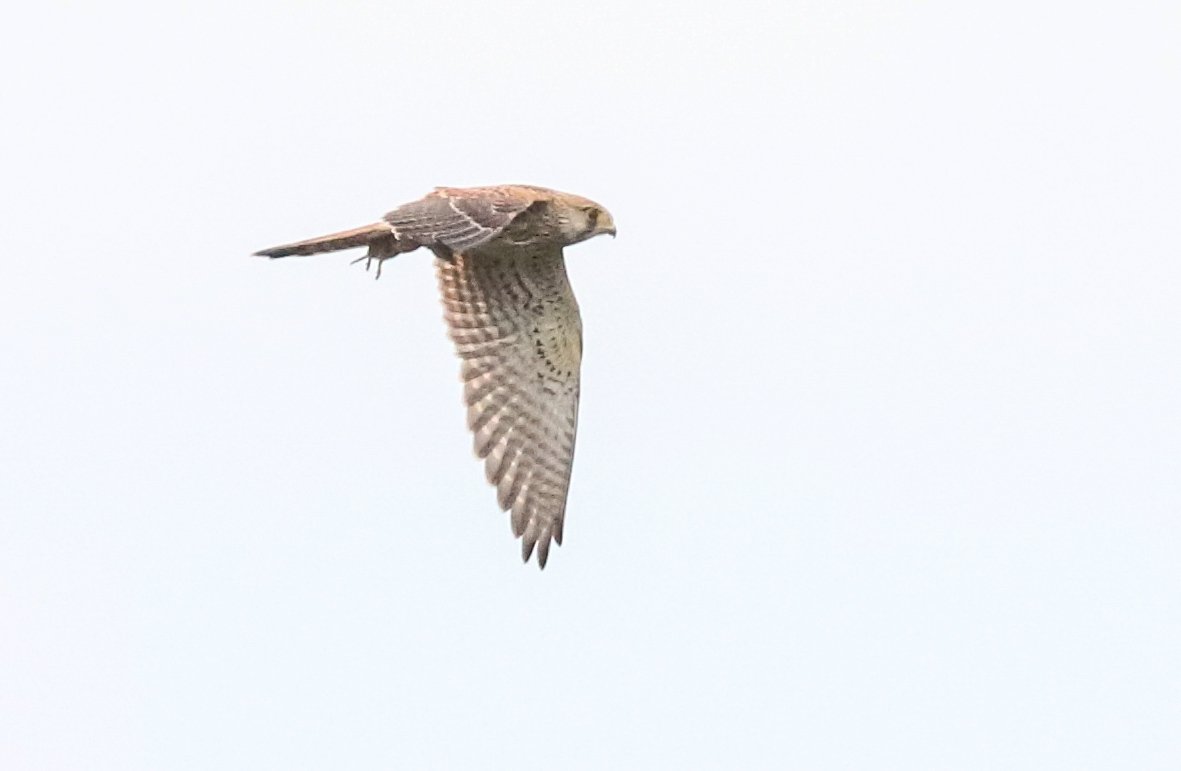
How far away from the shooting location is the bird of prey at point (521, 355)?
19.0 metres

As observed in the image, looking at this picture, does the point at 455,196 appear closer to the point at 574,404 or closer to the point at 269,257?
the point at 269,257

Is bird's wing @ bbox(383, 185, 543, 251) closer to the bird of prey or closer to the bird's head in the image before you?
the bird's head

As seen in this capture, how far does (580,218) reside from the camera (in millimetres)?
18609

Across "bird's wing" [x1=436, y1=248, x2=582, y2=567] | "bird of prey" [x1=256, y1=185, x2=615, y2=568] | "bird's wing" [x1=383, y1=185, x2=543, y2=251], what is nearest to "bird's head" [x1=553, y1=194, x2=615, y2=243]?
"bird of prey" [x1=256, y1=185, x2=615, y2=568]

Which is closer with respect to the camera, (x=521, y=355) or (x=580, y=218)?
(x=580, y=218)

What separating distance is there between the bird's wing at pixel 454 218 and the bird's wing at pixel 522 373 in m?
1.65

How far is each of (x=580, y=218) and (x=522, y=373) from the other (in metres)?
1.64

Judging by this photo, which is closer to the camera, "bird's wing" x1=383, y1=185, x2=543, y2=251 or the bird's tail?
"bird's wing" x1=383, y1=185, x2=543, y2=251

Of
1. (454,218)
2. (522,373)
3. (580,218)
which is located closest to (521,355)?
(522,373)

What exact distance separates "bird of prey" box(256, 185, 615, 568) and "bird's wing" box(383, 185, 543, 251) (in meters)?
1.05

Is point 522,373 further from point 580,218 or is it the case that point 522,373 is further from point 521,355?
point 580,218

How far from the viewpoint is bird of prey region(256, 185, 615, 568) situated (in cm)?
1903

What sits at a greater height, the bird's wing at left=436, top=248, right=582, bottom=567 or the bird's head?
the bird's head

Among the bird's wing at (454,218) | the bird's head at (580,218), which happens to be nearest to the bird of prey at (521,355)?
the bird's head at (580,218)
